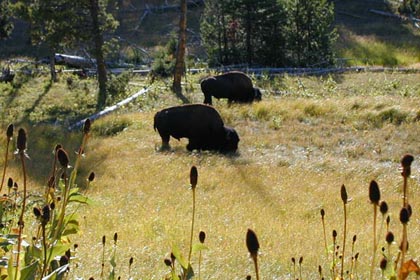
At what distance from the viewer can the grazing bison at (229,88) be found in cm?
2270

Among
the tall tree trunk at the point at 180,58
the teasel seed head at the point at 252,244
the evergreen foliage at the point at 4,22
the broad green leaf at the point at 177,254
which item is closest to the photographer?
the teasel seed head at the point at 252,244

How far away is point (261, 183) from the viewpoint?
507 inches

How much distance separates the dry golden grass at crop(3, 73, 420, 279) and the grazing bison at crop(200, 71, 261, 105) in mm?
483

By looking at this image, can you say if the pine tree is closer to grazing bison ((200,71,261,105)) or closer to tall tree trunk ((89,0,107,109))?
tall tree trunk ((89,0,107,109))

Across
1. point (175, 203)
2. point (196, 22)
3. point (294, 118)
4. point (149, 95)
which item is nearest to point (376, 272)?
point (175, 203)

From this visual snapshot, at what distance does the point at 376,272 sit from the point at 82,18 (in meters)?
22.9

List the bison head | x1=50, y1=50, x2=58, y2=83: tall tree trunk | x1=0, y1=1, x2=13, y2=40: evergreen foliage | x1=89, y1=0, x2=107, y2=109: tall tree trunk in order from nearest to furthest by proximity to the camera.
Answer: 1. the bison head
2. x1=89, y1=0, x2=107, y2=109: tall tree trunk
3. x1=50, y1=50, x2=58, y2=83: tall tree trunk
4. x1=0, y1=1, x2=13, y2=40: evergreen foliage

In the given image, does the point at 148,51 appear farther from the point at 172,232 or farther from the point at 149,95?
the point at 172,232

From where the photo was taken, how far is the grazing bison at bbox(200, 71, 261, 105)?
2270 centimetres

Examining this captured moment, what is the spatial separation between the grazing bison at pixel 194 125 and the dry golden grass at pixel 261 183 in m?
0.44

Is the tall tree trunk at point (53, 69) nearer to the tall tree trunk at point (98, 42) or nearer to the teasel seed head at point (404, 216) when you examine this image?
the tall tree trunk at point (98, 42)

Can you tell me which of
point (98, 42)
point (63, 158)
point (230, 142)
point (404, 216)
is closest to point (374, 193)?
point (404, 216)

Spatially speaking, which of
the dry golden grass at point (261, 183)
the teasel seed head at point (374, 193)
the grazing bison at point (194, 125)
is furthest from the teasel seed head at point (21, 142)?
the grazing bison at point (194, 125)

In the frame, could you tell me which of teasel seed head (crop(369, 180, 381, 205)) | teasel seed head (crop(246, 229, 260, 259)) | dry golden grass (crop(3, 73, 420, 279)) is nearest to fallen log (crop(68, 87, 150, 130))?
dry golden grass (crop(3, 73, 420, 279))
